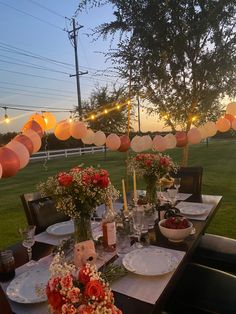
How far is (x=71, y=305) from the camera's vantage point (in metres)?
0.84

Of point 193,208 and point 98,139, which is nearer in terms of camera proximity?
point 193,208

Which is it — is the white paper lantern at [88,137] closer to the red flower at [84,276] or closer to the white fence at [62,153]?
the red flower at [84,276]

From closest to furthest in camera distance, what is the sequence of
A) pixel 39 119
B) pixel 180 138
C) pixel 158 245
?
1. pixel 158 245
2. pixel 39 119
3. pixel 180 138

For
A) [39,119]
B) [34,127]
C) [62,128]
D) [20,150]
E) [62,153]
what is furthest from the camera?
[62,153]

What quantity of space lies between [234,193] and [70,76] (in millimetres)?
15662

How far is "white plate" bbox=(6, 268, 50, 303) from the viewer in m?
1.29

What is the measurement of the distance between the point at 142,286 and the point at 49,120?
7.01 ft

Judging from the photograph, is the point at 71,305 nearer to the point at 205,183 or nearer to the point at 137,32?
the point at 137,32

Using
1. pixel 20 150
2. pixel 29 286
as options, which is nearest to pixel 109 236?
pixel 29 286

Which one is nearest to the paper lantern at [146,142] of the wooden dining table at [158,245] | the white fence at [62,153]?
the wooden dining table at [158,245]

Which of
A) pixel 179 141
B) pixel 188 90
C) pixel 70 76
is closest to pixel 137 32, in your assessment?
pixel 188 90

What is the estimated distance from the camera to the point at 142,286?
138 cm

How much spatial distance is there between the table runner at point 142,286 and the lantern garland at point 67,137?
3.80ft

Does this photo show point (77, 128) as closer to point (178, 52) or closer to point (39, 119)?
point (39, 119)
